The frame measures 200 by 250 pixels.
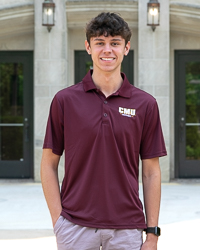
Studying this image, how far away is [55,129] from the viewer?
252 centimetres

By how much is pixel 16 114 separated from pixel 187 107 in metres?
3.76

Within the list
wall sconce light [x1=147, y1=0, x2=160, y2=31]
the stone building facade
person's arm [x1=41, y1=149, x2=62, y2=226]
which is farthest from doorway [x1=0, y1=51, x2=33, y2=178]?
person's arm [x1=41, y1=149, x2=62, y2=226]

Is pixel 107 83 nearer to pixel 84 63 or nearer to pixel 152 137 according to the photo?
pixel 152 137

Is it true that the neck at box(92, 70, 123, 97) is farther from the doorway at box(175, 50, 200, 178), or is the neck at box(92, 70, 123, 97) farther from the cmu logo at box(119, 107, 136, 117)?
the doorway at box(175, 50, 200, 178)

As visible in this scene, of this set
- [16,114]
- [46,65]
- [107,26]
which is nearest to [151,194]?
[107,26]

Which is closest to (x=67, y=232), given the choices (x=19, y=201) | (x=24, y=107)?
(x=19, y=201)

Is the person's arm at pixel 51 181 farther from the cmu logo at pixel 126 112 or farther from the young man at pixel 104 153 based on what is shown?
the cmu logo at pixel 126 112

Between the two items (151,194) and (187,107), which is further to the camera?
(187,107)

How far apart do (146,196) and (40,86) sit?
26.5 feet

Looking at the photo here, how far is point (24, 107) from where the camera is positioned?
Answer: 437 inches

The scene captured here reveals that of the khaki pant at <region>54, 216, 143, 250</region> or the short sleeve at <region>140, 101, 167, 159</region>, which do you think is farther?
the short sleeve at <region>140, 101, 167, 159</region>

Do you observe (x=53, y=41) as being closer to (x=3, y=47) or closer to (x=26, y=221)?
(x=3, y=47)

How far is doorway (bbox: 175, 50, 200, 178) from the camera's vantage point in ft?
36.3

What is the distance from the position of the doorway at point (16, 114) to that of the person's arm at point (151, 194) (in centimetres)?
865
